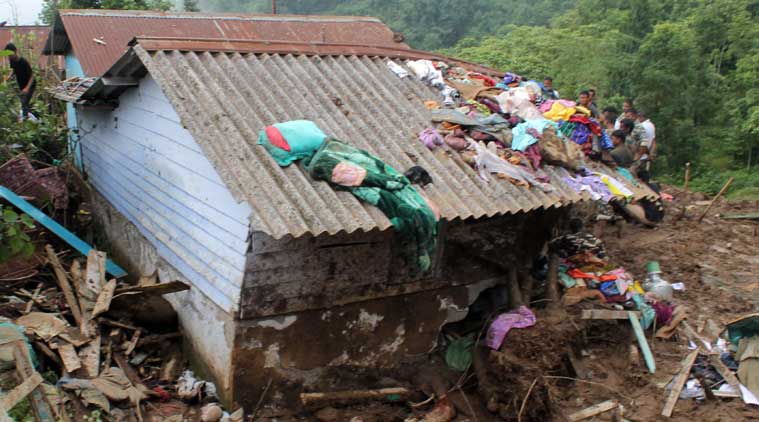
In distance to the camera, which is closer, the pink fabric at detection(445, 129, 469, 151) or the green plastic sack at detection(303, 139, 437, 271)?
the green plastic sack at detection(303, 139, 437, 271)

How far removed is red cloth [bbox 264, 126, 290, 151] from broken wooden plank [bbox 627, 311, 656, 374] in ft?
15.3

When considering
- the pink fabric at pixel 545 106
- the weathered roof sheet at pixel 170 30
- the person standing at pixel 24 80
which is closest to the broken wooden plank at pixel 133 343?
the pink fabric at pixel 545 106

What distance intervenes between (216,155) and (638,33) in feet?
82.3

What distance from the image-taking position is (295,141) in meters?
5.86

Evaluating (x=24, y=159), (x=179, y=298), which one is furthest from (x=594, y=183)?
(x=24, y=159)

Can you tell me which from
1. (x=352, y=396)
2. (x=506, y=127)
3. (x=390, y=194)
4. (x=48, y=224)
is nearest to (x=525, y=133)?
(x=506, y=127)

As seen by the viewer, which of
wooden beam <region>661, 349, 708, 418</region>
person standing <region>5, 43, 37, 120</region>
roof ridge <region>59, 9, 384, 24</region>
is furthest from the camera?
roof ridge <region>59, 9, 384, 24</region>

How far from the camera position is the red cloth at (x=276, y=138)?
19.1 ft

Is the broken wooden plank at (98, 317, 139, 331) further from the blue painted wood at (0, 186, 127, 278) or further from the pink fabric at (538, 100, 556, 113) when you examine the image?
the pink fabric at (538, 100, 556, 113)

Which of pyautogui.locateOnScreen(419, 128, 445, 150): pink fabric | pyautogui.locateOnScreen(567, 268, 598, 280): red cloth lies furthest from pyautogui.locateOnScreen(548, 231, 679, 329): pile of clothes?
pyautogui.locateOnScreen(419, 128, 445, 150): pink fabric

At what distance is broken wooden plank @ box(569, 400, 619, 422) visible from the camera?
6.28 metres

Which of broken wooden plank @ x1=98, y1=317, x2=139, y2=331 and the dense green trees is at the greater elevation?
the dense green trees

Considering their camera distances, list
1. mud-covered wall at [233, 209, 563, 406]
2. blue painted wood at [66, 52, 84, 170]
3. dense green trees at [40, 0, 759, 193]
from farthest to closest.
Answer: dense green trees at [40, 0, 759, 193]
blue painted wood at [66, 52, 84, 170]
mud-covered wall at [233, 209, 563, 406]

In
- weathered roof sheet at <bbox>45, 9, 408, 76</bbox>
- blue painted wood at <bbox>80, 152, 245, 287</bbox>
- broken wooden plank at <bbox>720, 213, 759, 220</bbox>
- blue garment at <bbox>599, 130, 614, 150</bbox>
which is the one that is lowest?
broken wooden plank at <bbox>720, 213, 759, 220</bbox>
